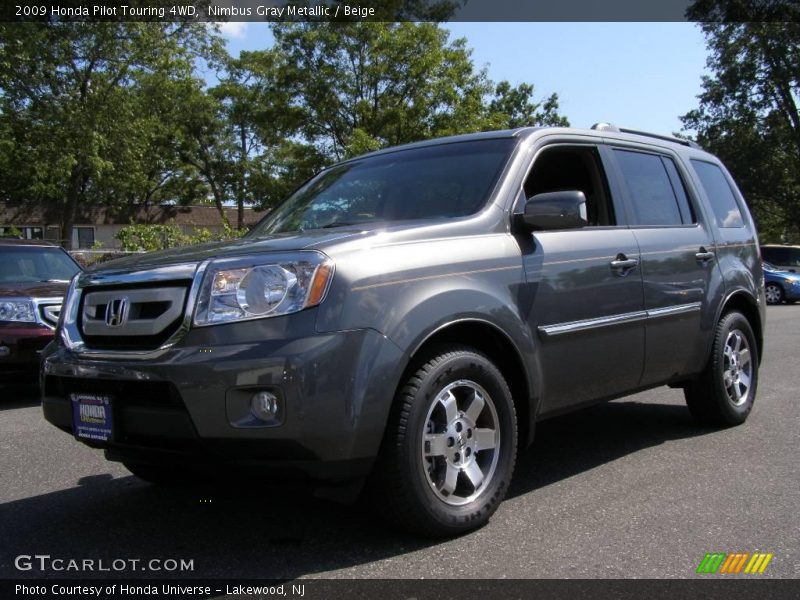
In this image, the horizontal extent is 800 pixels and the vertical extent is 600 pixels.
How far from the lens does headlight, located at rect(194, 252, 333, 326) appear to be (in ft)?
9.87

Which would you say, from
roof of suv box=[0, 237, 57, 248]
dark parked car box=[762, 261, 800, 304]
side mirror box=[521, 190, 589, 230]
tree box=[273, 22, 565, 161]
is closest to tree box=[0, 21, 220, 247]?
tree box=[273, 22, 565, 161]

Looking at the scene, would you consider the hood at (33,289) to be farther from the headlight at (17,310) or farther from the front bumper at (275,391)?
the front bumper at (275,391)

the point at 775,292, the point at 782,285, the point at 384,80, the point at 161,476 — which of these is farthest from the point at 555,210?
the point at 384,80

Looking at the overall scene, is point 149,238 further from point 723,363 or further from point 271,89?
point 723,363

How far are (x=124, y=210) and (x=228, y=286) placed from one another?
57736 mm

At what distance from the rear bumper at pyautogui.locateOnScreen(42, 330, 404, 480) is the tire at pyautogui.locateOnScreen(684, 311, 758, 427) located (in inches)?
115

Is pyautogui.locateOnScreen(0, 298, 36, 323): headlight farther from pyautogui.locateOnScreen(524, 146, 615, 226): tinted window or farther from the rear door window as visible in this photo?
the rear door window

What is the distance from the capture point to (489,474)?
11.6ft

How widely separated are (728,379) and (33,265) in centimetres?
717

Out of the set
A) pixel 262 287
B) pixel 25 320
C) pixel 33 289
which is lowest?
pixel 25 320

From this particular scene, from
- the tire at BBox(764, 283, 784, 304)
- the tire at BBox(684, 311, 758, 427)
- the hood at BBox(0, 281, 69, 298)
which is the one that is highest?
the hood at BBox(0, 281, 69, 298)

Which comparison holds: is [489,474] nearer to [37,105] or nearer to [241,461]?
[241,461]

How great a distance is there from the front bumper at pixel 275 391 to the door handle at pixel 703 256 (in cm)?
275

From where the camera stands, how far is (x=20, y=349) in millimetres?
7137
